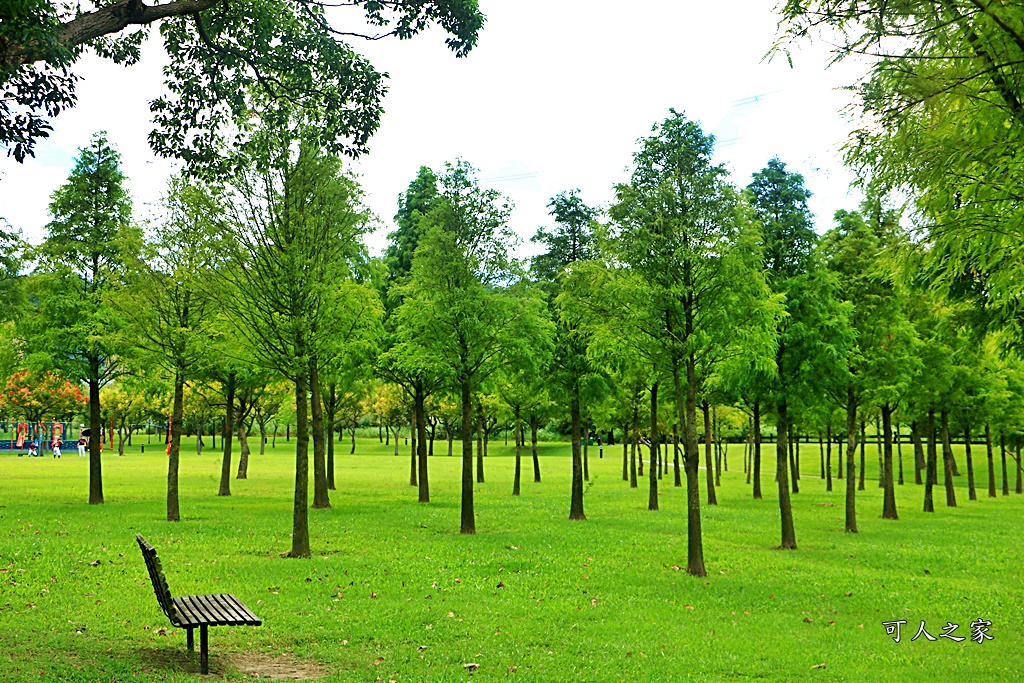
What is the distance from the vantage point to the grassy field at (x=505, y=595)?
8.19m

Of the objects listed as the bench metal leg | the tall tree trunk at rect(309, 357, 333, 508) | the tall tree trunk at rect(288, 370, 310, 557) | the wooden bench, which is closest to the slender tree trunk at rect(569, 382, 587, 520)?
the tall tree trunk at rect(309, 357, 333, 508)

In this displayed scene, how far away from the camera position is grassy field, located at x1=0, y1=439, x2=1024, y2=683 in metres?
8.19

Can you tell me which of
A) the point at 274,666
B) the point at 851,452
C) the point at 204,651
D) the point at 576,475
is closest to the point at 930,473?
the point at 851,452

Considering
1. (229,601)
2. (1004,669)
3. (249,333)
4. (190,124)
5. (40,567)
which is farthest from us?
(249,333)

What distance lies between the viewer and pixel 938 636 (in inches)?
412

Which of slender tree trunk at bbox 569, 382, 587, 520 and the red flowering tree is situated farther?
the red flowering tree

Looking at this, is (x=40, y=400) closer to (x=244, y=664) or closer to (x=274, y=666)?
(x=244, y=664)

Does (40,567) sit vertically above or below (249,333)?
below

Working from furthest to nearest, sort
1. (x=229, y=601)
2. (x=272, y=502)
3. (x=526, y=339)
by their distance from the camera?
(x=272, y=502) → (x=526, y=339) → (x=229, y=601)

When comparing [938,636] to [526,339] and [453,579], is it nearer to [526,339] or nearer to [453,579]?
[453,579]

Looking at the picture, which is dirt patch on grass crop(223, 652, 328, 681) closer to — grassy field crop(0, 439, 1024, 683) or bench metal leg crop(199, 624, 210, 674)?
grassy field crop(0, 439, 1024, 683)

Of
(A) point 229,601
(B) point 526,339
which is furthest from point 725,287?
(A) point 229,601

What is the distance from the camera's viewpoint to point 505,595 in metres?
11.7

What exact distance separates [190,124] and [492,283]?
1049cm
